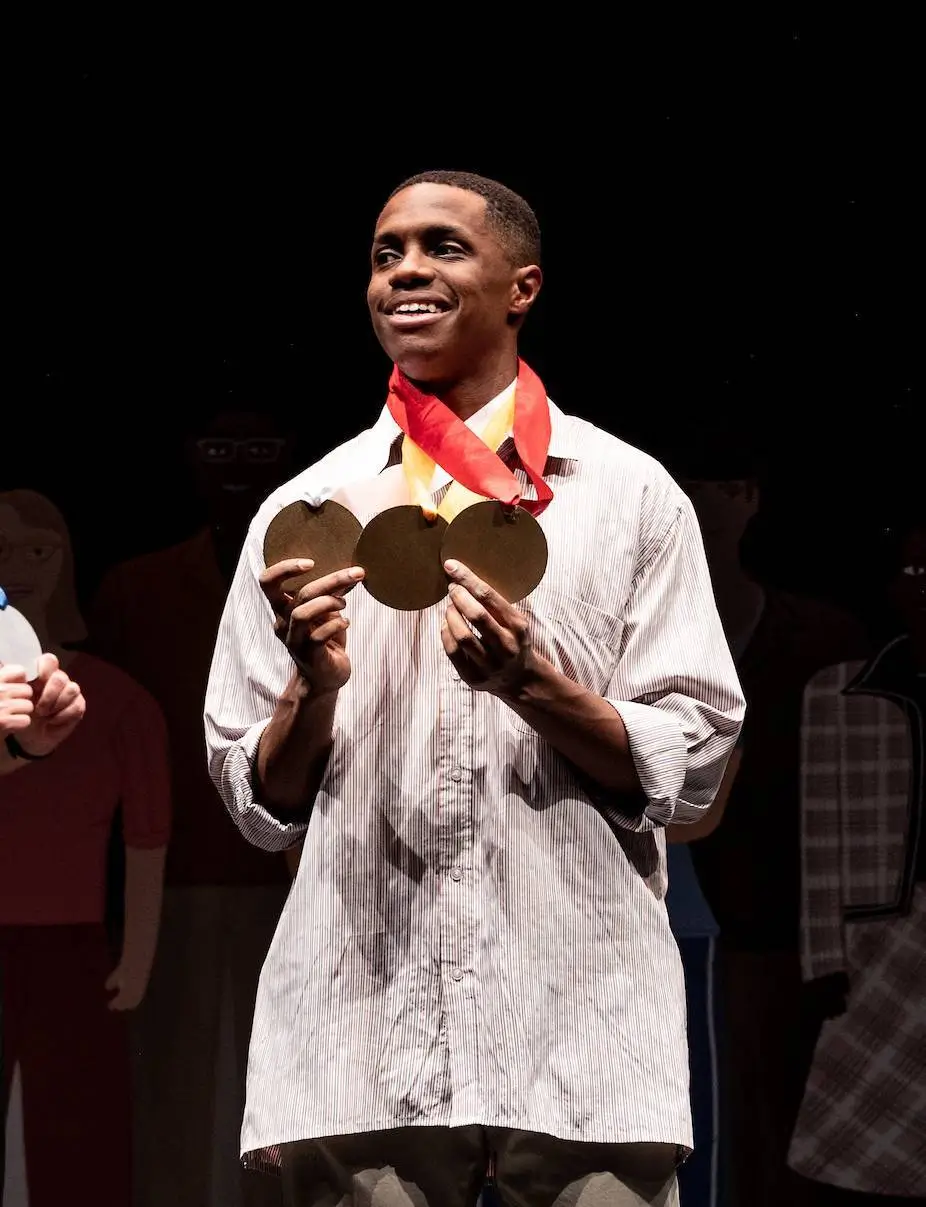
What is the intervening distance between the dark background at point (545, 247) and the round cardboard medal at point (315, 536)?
1325 mm

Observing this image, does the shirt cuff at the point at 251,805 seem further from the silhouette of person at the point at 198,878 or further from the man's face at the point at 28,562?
the man's face at the point at 28,562

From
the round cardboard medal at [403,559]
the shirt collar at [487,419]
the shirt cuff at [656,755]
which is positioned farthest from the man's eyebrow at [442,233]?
the shirt cuff at [656,755]

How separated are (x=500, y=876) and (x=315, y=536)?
46 centimetres

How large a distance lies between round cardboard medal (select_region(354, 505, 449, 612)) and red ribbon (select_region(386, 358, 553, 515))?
0.11 meters

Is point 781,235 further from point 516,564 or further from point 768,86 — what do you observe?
point 516,564

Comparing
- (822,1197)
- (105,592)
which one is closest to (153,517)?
(105,592)

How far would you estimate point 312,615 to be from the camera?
1.93 m

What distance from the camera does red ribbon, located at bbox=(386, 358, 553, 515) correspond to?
2109 mm

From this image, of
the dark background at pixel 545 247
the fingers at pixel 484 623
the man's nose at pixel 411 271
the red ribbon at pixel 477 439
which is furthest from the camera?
the dark background at pixel 545 247

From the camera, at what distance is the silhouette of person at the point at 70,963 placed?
334 centimetres

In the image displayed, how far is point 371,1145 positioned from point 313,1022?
0.16 meters

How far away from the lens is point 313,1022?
80.9 inches

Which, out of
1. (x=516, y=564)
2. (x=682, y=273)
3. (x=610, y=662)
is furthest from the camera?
(x=682, y=273)

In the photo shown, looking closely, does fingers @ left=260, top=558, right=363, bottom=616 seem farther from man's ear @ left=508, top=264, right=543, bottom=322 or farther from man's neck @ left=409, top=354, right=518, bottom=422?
man's ear @ left=508, top=264, right=543, bottom=322
